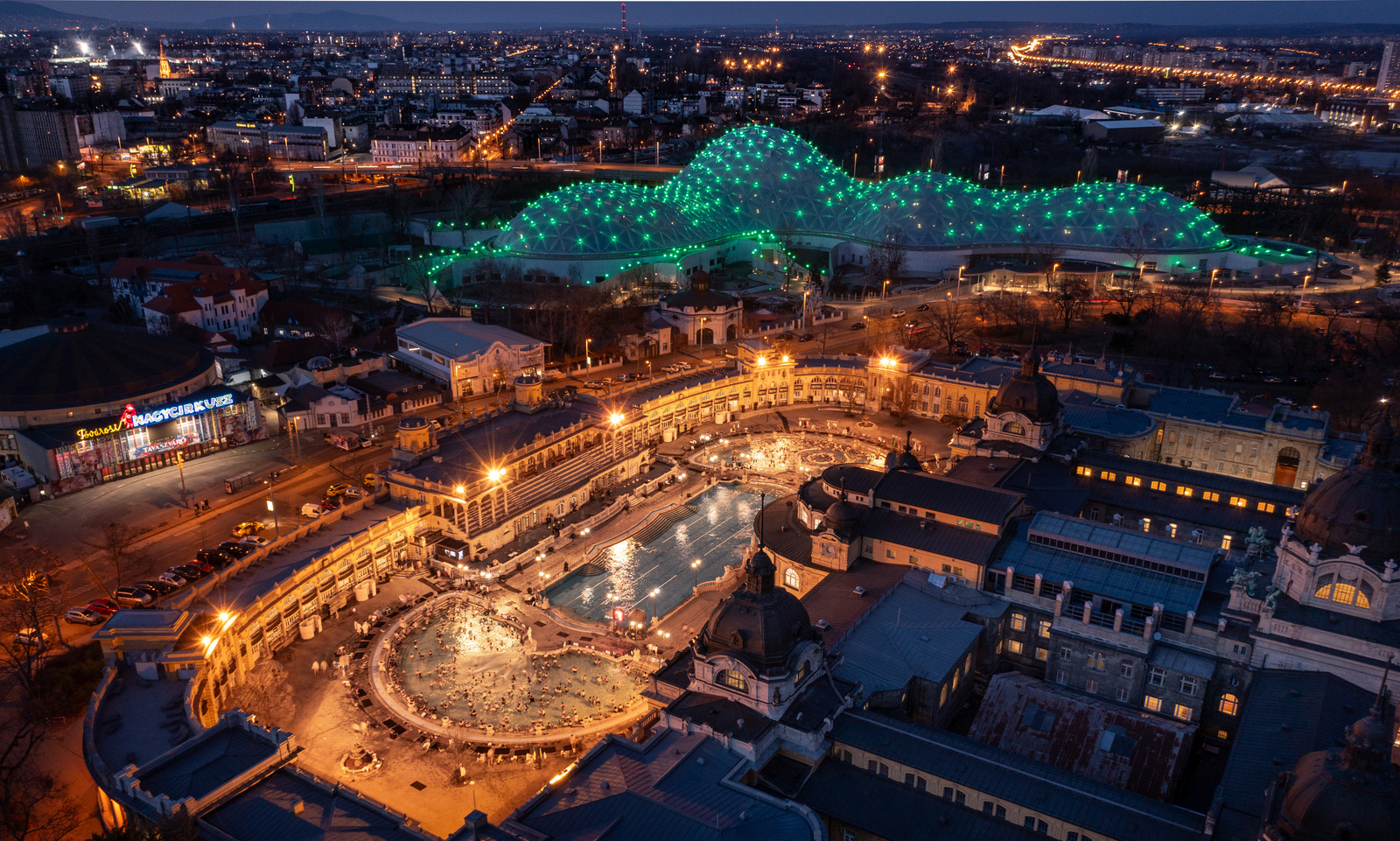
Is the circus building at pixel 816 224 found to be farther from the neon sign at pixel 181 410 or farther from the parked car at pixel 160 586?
the parked car at pixel 160 586

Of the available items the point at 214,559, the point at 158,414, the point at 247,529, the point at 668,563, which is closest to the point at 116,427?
the point at 158,414

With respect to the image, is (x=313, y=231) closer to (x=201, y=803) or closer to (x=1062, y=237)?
(x=1062, y=237)

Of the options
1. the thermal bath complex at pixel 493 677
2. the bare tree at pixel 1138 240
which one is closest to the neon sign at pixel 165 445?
the thermal bath complex at pixel 493 677

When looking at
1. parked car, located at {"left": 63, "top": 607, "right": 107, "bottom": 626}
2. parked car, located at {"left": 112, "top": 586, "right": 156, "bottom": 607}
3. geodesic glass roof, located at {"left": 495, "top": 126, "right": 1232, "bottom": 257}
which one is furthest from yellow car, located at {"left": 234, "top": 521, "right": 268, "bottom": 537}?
geodesic glass roof, located at {"left": 495, "top": 126, "right": 1232, "bottom": 257}

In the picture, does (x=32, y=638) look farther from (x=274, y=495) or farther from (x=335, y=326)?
(x=335, y=326)

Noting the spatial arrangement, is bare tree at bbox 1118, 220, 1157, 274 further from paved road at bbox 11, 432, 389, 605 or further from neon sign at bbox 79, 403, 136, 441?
neon sign at bbox 79, 403, 136, 441
